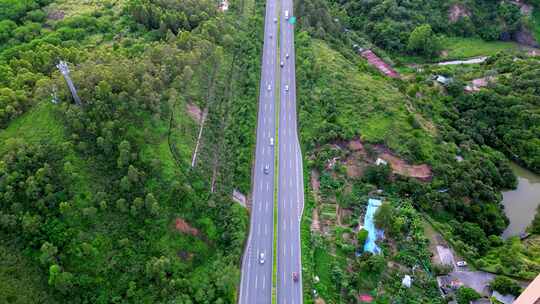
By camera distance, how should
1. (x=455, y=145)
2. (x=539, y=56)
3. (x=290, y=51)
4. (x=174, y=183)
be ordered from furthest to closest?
(x=539, y=56) → (x=290, y=51) → (x=455, y=145) → (x=174, y=183)

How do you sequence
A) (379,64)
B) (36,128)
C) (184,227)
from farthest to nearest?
(379,64), (36,128), (184,227)

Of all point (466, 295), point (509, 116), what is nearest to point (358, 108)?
point (509, 116)

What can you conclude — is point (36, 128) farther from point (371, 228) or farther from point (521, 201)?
point (521, 201)

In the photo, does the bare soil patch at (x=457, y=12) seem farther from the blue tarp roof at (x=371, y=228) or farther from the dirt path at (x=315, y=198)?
the blue tarp roof at (x=371, y=228)

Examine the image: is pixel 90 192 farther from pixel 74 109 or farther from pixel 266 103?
pixel 266 103

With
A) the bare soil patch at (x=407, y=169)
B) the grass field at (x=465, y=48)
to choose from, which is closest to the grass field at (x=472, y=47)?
the grass field at (x=465, y=48)

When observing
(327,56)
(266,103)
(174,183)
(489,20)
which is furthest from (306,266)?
(489,20)
